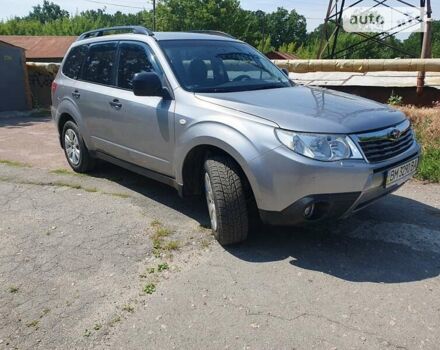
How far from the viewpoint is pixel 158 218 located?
4.39m

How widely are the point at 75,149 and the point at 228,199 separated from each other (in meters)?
3.11

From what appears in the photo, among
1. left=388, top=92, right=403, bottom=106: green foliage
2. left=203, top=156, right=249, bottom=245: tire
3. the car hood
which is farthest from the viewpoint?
left=388, top=92, right=403, bottom=106: green foliage

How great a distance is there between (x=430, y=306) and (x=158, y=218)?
251cm

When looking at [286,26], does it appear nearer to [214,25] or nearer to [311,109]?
[214,25]

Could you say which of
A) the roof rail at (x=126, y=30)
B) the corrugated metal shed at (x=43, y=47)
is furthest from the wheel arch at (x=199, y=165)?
the corrugated metal shed at (x=43, y=47)

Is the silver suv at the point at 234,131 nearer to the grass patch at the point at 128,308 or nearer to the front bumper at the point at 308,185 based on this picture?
the front bumper at the point at 308,185

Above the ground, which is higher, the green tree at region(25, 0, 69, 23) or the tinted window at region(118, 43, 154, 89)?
the green tree at region(25, 0, 69, 23)

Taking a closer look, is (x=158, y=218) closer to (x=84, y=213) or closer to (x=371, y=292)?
(x=84, y=213)

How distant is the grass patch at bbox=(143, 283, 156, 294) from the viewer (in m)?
3.12

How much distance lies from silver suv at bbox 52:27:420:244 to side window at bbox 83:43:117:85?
15 millimetres

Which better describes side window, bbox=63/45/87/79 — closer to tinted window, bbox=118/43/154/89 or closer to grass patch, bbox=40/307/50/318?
tinted window, bbox=118/43/154/89

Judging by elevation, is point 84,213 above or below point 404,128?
below

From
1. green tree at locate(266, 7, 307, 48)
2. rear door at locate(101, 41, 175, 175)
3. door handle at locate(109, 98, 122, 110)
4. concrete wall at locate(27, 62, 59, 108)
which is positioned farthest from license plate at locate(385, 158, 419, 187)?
green tree at locate(266, 7, 307, 48)

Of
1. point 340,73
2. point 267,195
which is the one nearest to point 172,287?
point 267,195
